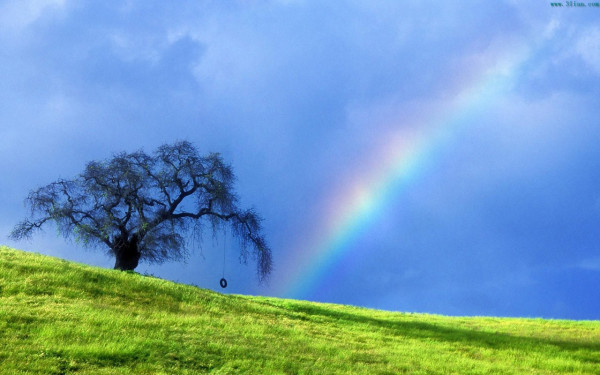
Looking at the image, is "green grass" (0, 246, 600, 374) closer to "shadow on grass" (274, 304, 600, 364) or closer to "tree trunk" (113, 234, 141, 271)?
"shadow on grass" (274, 304, 600, 364)

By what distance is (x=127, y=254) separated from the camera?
3400cm

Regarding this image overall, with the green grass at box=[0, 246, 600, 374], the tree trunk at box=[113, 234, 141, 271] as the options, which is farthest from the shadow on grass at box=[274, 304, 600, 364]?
the tree trunk at box=[113, 234, 141, 271]

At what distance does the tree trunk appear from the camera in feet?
111

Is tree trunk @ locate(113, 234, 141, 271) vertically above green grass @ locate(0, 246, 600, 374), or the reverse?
tree trunk @ locate(113, 234, 141, 271)

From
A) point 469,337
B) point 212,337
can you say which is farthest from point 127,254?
point 469,337

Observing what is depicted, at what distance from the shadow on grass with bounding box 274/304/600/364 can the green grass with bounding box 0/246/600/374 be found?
0.07 metres

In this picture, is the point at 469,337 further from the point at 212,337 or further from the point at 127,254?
the point at 127,254

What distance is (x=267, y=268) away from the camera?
1401 inches

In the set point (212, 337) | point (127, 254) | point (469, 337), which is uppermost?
point (127, 254)

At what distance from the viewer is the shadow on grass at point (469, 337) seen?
23.2 meters

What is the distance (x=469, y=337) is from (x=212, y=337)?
1443cm

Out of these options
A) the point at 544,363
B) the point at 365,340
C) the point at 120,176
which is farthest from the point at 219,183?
the point at 544,363

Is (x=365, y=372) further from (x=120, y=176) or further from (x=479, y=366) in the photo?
(x=120, y=176)

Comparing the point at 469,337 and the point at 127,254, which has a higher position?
the point at 127,254
